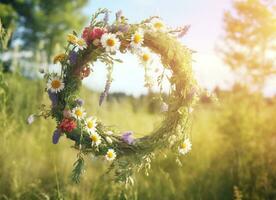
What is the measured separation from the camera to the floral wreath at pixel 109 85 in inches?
130

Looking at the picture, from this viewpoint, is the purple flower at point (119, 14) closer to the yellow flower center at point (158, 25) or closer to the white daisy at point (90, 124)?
the yellow flower center at point (158, 25)

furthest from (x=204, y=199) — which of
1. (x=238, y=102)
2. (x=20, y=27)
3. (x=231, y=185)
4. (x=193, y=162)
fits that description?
(x=20, y=27)

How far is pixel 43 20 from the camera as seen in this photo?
21.2m

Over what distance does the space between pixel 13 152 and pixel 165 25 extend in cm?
279

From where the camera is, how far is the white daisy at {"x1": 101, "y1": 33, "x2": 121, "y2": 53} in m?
3.27

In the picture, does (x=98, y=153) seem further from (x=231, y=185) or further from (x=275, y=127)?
(x=275, y=127)

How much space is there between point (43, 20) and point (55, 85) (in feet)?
60.5

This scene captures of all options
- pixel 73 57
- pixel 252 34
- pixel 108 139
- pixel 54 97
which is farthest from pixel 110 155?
pixel 252 34

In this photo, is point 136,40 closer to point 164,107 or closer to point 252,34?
point 164,107

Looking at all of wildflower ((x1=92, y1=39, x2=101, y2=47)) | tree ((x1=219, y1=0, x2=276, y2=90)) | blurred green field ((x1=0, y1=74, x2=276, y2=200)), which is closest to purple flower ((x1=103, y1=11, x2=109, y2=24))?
wildflower ((x1=92, y1=39, x2=101, y2=47))

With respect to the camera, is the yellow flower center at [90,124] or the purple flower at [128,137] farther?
the purple flower at [128,137]

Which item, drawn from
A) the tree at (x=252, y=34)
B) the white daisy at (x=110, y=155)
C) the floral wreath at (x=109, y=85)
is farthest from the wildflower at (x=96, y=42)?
the tree at (x=252, y=34)

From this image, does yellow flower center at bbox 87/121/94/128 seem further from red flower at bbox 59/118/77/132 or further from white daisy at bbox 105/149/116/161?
white daisy at bbox 105/149/116/161

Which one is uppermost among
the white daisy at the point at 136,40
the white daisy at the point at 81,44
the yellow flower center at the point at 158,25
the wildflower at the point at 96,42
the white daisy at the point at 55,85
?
the yellow flower center at the point at 158,25
